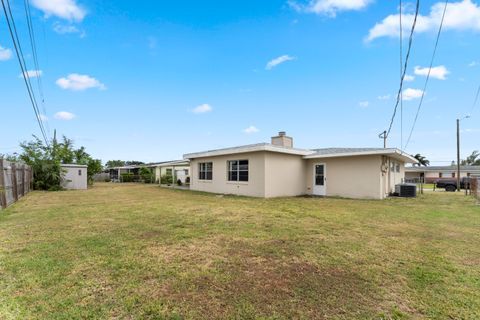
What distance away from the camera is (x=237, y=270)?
3635 mm

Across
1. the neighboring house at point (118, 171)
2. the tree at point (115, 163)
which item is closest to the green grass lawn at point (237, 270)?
the neighboring house at point (118, 171)

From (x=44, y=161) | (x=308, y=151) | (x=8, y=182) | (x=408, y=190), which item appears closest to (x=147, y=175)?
(x=44, y=161)

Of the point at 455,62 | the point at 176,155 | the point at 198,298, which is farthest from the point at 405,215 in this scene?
the point at 176,155

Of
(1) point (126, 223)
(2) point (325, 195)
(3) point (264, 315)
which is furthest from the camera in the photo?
(2) point (325, 195)

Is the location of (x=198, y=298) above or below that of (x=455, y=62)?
below

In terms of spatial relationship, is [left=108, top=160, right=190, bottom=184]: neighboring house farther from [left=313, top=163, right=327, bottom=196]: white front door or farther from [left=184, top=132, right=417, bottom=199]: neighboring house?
[left=313, top=163, right=327, bottom=196]: white front door

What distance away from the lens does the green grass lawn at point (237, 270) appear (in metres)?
2.65

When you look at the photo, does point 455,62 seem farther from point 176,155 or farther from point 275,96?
point 176,155

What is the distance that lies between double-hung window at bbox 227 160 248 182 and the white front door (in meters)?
4.15

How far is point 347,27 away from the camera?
9992mm

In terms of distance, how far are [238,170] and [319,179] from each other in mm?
4698

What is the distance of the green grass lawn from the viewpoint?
2652mm

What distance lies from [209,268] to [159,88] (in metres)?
15.6

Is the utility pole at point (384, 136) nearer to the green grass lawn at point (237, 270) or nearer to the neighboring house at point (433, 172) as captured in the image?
the green grass lawn at point (237, 270)
